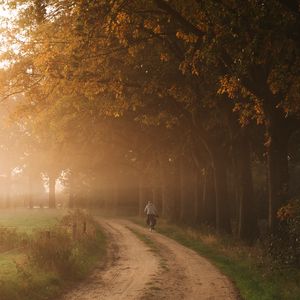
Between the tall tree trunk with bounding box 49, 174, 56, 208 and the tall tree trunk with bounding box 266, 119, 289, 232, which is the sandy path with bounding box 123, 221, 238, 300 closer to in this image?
the tall tree trunk with bounding box 266, 119, 289, 232

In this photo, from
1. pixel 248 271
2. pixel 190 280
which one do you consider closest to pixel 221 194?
pixel 248 271

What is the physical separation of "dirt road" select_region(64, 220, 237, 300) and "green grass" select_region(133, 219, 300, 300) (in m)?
0.42

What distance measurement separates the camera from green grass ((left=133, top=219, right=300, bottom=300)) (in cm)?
1162

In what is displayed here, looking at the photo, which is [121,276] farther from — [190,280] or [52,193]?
[52,193]

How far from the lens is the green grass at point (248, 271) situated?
11617 mm

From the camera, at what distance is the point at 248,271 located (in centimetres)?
1471

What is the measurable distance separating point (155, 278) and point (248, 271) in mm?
3163

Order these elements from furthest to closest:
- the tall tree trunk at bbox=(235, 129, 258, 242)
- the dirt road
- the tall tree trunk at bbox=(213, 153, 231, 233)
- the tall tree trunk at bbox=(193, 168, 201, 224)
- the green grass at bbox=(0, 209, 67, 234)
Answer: the tall tree trunk at bbox=(193, 168, 201, 224), the green grass at bbox=(0, 209, 67, 234), the tall tree trunk at bbox=(213, 153, 231, 233), the tall tree trunk at bbox=(235, 129, 258, 242), the dirt road

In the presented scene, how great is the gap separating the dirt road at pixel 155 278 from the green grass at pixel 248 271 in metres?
0.42

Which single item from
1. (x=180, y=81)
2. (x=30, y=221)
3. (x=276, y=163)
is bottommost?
(x=30, y=221)

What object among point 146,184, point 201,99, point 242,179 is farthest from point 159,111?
point 146,184

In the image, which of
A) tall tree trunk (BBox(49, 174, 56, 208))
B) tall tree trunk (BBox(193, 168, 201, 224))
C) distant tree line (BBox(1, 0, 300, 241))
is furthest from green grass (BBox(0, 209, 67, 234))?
tall tree trunk (BBox(49, 174, 56, 208))

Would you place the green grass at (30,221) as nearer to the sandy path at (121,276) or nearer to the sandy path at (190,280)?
the sandy path at (121,276)

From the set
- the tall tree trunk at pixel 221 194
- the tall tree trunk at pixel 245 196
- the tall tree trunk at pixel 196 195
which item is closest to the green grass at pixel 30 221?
the tall tree trunk at pixel 196 195
